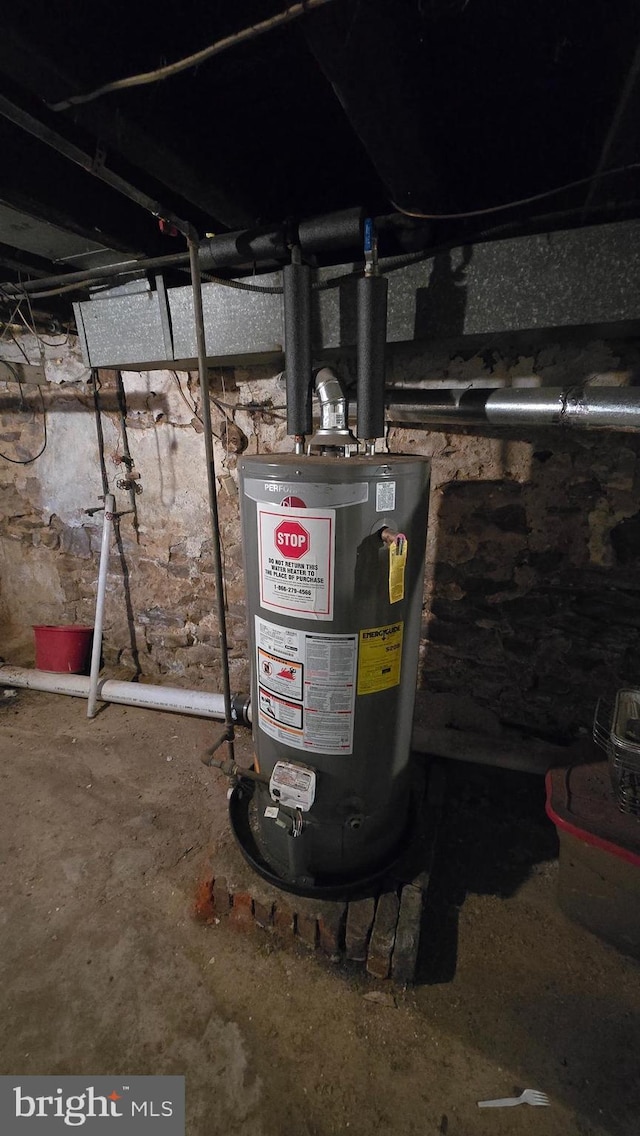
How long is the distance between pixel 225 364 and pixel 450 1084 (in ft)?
7.66

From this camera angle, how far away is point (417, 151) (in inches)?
39.4

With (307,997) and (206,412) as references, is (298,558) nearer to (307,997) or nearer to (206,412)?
(206,412)

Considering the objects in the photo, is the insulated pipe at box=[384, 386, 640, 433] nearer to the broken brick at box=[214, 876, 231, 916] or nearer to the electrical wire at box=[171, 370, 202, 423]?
the electrical wire at box=[171, 370, 202, 423]

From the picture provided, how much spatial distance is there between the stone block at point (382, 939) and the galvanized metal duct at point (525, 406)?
1.47m

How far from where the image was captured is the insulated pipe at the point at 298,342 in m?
1.25

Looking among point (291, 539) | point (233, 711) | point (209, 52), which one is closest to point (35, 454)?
point (233, 711)

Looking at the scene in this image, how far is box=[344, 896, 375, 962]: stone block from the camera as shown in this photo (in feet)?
4.12

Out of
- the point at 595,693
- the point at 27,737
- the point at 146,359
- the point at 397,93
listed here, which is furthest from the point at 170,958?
the point at 397,93

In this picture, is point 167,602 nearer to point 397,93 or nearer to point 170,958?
point 170,958

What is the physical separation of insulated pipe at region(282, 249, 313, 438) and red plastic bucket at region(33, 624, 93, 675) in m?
1.97

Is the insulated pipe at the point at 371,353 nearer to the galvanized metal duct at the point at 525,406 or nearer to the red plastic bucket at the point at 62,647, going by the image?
the galvanized metal duct at the point at 525,406

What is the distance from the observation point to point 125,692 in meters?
2.35

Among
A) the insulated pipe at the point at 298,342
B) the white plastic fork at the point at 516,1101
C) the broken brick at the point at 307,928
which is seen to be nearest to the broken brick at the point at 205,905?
the broken brick at the point at 307,928

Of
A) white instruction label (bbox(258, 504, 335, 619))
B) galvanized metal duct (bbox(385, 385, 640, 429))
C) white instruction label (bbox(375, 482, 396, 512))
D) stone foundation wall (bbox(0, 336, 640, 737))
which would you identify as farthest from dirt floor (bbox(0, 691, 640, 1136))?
galvanized metal duct (bbox(385, 385, 640, 429))
